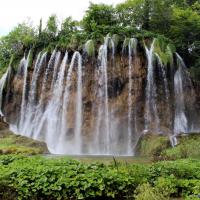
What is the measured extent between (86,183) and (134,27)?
87.4 feet

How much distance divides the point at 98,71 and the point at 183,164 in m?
18.4

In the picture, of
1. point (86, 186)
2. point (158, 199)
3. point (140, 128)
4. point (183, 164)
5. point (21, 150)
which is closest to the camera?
point (158, 199)

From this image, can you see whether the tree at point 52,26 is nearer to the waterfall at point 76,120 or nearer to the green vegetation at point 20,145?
the waterfall at point 76,120

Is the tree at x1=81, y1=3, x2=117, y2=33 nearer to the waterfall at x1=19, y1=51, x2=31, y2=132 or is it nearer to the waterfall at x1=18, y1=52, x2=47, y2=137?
the waterfall at x1=18, y1=52, x2=47, y2=137

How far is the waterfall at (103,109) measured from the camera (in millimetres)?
25188

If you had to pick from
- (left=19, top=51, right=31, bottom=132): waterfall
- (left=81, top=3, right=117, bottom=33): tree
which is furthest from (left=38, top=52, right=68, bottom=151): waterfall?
(left=81, top=3, right=117, bottom=33): tree

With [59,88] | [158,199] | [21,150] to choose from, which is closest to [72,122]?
[59,88]

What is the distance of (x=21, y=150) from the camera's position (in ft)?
58.1

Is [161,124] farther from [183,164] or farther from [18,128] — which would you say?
[183,164]

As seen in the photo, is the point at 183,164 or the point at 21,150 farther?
the point at 21,150

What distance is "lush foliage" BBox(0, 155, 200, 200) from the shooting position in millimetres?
6922

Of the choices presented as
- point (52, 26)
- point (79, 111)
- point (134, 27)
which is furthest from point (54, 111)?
point (52, 26)

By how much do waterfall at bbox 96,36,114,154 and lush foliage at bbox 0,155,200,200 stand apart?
16.7 metres

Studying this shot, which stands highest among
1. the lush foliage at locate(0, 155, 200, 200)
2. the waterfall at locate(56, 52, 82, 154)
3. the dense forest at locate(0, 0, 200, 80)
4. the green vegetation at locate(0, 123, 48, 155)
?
the dense forest at locate(0, 0, 200, 80)
